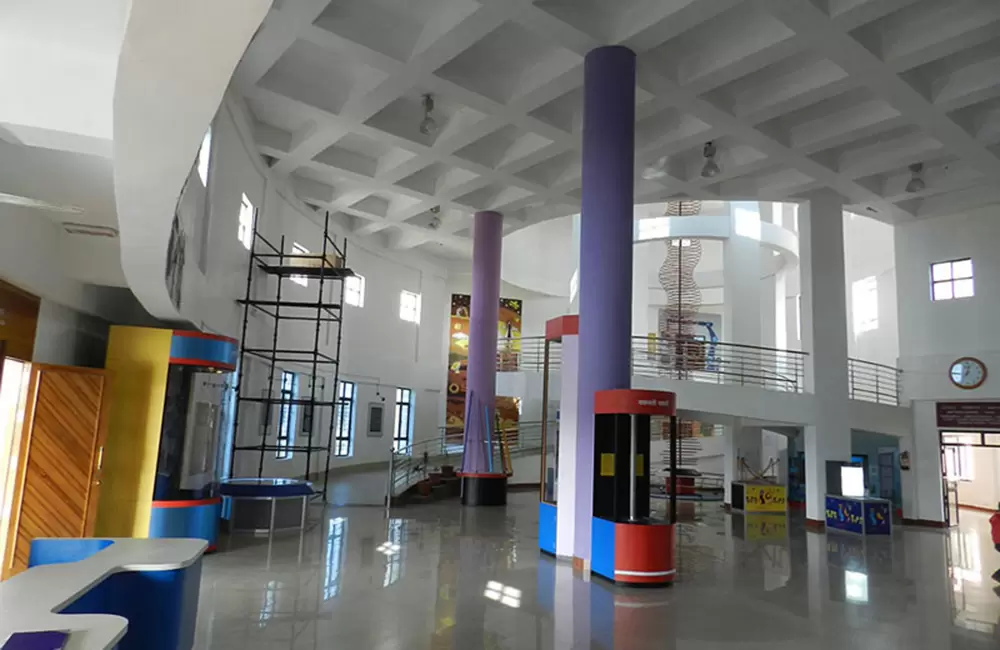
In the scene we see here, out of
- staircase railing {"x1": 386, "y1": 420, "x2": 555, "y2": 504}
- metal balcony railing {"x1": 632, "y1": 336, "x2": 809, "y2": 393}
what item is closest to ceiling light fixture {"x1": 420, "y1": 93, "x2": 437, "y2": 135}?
metal balcony railing {"x1": 632, "y1": 336, "x2": 809, "y2": 393}

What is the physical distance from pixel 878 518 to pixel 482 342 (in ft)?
25.9

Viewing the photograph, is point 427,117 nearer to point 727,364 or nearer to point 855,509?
point 727,364

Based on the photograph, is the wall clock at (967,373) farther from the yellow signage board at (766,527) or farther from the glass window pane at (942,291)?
the yellow signage board at (766,527)

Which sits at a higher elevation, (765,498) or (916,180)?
(916,180)

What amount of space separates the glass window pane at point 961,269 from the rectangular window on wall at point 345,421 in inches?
541

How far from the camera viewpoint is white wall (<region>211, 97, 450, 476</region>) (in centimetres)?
1020

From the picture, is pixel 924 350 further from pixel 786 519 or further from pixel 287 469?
pixel 287 469

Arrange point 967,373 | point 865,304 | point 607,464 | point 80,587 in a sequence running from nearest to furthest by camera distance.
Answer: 1. point 80,587
2. point 607,464
3. point 967,373
4. point 865,304

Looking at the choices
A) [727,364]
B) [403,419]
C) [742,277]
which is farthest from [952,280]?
[403,419]

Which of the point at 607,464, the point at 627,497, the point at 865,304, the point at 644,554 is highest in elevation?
the point at 865,304

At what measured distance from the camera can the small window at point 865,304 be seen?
19234 millimetres

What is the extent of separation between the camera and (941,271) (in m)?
14.4

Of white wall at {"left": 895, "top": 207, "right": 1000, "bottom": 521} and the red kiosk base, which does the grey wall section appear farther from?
white wall at {"left": 895, "top": 207, "right": 1000, "bottom": 521}

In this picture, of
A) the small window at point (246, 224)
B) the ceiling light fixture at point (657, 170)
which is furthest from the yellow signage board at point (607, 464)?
the small window at point (246, 224)
